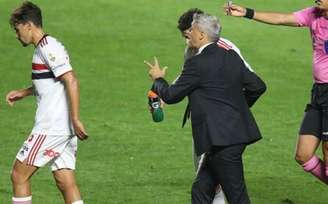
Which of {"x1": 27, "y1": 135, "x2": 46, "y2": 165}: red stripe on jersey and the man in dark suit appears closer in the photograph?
the man in dark suit

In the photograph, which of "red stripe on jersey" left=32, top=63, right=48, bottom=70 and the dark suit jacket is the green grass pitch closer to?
"red stripe on jersey" left=32, top=63, right=48, bottom=70

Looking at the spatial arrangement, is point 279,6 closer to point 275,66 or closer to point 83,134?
point 275,66

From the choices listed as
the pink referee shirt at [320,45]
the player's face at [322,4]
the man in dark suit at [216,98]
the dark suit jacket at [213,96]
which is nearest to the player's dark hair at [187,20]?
the man in dark suit at [216,98]

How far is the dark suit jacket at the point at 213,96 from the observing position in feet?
26.3

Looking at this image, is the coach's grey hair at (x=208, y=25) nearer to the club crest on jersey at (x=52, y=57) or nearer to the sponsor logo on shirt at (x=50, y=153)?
the club crest on jersey at (x=52, y=57)

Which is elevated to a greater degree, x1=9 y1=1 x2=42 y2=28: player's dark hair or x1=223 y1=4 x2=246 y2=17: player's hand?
x1=9 y1=1 x2=42 y2=28: player's dark hair

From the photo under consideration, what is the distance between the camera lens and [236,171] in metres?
8.20

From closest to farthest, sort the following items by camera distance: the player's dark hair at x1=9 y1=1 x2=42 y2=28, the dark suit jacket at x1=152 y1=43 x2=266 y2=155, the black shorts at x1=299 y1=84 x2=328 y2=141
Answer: the dark suit jacket at x1=152 y1=43 x2=266 y2=155 → the player's dark hair at x1=9 y1=1 x2=42 y2=28 → the black shorts at x1=299 y1=84 x2=328 y2=141

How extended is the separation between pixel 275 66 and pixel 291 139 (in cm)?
582

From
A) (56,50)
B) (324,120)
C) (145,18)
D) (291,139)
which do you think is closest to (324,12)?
(324,120)

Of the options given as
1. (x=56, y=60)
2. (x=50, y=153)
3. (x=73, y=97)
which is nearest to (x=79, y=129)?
(x=73, y=97)

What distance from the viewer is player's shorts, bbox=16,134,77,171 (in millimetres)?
8609

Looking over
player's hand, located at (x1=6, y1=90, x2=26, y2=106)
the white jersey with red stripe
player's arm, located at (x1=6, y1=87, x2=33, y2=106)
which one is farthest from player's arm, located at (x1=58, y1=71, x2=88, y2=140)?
player's hand, located at (x1=6, y1=90, x2=26, y2=106)

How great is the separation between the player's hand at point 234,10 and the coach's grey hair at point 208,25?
1.49 meters
